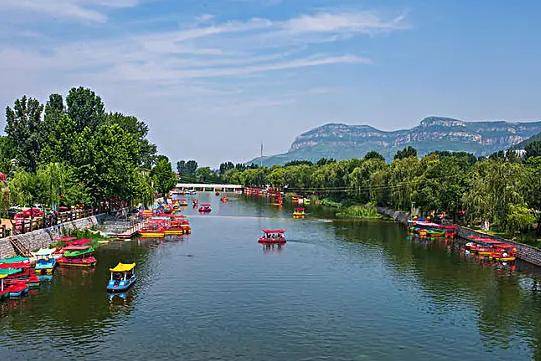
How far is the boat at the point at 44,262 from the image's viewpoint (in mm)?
42250

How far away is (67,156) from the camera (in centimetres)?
7400

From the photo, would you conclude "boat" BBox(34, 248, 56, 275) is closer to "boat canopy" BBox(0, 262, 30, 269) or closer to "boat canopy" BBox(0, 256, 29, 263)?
"boat canopy" BBox(0, 256, 29, 263)

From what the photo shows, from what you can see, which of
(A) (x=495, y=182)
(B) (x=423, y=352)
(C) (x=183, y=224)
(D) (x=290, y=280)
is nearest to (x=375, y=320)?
(B) (x=423, y=352)

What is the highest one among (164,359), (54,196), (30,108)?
(30,108)

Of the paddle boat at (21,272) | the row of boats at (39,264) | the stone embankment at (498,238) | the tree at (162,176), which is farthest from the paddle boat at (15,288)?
the tree at (162,176)

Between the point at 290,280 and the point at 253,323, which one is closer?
the point at 253,323

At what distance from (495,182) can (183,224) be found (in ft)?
120

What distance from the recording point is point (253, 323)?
3228 cm

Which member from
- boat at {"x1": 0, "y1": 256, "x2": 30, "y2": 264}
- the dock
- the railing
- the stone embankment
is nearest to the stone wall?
the railing

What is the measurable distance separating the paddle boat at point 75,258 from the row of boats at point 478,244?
35.4m

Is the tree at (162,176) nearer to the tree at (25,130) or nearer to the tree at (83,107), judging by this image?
the tree at (83,107)

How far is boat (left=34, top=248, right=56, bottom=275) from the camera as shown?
42250 mm

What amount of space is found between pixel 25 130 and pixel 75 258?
123ft

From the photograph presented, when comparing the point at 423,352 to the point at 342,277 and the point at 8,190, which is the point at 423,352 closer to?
the point at 342,277
